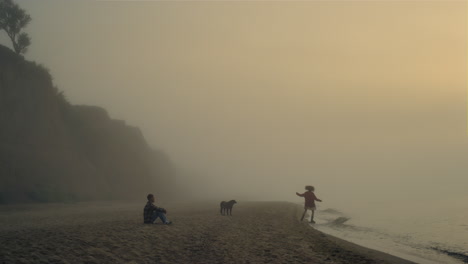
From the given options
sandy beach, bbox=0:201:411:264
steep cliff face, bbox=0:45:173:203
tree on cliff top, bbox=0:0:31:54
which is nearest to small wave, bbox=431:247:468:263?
sandy beach, bbox=0:201:411:264

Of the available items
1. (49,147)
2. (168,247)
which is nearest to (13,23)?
(49,147)

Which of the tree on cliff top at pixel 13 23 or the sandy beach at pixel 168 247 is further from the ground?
the tree on cliff top at pixel 13 23

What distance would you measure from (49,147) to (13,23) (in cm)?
1980

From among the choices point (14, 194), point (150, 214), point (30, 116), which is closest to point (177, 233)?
point (150, 214)

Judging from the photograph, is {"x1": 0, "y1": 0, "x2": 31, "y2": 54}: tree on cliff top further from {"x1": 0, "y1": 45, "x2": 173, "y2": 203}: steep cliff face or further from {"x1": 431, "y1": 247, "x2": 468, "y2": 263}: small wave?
{"x1": 431, "y1": 247, "x2": 468, "y2": 263}: small wave

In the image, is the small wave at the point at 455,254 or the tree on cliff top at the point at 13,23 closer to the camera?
the small wave at the point at 455,254

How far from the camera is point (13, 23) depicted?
5141 cm

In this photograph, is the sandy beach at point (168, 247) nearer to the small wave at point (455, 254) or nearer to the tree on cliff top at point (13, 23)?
the small wave at point (455, 254)

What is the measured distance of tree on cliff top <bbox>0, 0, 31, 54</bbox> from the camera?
167ft

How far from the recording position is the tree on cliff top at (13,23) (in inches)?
2005

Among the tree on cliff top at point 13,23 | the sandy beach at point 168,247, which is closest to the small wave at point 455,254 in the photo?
the sandy beach at point 168,247

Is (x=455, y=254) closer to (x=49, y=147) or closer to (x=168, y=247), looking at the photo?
(x=168, y=247)

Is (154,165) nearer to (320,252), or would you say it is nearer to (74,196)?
(74,196)

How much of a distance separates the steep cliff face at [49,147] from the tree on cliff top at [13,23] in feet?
11.6
